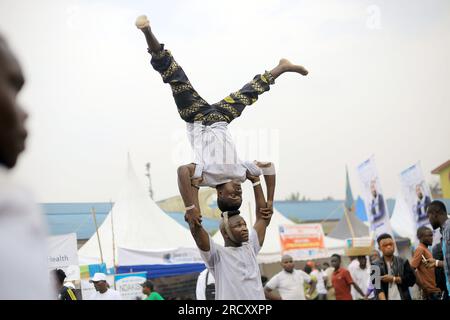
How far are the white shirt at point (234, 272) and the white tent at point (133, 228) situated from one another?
12.8ft

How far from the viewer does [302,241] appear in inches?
427

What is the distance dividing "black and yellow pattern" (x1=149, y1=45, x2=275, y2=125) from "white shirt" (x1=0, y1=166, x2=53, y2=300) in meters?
3.06

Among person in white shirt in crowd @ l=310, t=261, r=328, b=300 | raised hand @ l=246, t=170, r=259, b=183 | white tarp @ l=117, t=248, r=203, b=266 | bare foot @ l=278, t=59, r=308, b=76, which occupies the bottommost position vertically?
person in white shirt in crowd @ l=310, t=261, r=328, b=300

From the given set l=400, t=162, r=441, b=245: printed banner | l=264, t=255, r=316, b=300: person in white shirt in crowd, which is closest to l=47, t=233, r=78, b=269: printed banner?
l=264, t=255, r=316, b=300: person in white shirt in crowd

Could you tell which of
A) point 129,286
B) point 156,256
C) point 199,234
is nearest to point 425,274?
point 199,234

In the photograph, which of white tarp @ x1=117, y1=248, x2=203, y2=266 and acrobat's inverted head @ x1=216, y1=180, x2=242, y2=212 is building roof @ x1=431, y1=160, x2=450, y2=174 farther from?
acrobat's inverted head @ x1=216, y1=180, x2=242, y2=212

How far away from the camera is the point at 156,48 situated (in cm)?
386

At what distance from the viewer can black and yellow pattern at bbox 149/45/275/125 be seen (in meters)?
3.92

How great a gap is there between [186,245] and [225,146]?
546 cm

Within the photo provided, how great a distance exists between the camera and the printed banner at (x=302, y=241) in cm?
1063

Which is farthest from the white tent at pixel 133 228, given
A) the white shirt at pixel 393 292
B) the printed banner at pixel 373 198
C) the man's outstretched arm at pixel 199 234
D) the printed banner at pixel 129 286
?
the man's outstretched arm at pixel 199 234

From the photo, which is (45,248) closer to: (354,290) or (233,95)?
(233,95)

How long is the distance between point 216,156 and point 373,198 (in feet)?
14.3

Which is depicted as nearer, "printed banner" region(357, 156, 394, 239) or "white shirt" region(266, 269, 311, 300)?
"white shirt" region(266, 269, 311, 300)
